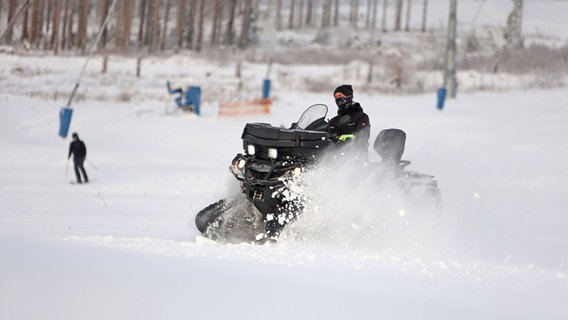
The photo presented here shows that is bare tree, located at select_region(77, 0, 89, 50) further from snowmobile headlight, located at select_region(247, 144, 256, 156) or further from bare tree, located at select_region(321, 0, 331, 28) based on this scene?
snowmobile headlight, located at select_region(247, 144, 256, 156)

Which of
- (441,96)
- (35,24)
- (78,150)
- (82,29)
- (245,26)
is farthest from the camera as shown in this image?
(245,26)

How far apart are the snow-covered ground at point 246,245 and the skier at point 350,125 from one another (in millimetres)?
577

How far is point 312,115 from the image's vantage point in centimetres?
1016

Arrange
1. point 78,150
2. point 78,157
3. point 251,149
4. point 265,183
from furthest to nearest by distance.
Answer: point 78,150 < point 78,157 < point 251,149 < point 265,183

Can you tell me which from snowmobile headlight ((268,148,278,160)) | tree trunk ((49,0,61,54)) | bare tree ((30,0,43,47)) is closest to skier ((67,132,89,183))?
snowmobile headlight ((268,148,278,160))

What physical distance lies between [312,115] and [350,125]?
60 centimetres

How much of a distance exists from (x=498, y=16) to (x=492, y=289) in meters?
83.7

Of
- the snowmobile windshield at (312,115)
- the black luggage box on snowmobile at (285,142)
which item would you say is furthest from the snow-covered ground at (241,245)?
the snowmobile windshield at (312,115)

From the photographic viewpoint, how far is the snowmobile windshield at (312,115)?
10062mm

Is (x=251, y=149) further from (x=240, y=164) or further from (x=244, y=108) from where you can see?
(x=244, y=108)

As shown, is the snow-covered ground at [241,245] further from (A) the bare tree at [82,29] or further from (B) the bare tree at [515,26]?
(B) the bare tree at [515,26]

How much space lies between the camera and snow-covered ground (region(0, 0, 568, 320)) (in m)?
5.25

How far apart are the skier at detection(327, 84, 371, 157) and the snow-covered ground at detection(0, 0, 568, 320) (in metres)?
0.58

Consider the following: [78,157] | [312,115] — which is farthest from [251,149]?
[78,157]
